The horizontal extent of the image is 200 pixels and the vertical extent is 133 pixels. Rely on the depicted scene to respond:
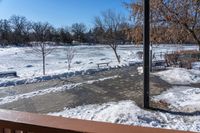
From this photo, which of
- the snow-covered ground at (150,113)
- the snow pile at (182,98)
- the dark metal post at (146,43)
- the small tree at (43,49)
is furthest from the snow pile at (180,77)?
the small tree at (43,49)

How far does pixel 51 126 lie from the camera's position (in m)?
1.34

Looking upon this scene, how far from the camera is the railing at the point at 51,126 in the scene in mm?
1252

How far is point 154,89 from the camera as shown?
1251cm

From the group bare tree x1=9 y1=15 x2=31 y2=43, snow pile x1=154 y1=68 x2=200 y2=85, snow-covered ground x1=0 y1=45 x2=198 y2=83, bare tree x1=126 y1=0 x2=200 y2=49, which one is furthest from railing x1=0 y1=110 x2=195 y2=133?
bare tree x1=9 y1=15 x2=31 y2=43

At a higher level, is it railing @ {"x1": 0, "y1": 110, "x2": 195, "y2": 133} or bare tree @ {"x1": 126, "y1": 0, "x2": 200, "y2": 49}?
bare tree @ {"x1": 126, "y1": 0, "x2": 200, "y2": 49}

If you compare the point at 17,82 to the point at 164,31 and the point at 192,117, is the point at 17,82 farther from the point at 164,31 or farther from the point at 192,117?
the point at 192,117

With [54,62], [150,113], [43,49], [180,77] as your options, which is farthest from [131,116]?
[54,62]

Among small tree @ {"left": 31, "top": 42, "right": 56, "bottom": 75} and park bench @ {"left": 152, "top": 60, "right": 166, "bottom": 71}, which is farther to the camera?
small tree @ {"left": 31, "top": 42, "right": 56, "bottom": 75}

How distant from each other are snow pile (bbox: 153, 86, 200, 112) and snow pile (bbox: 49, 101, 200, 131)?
0.97 metres

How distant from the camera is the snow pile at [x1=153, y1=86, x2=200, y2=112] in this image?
8977mm

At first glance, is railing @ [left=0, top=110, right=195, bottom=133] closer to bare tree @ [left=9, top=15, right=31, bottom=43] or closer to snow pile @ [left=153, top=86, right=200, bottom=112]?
snow pile @ [left=153, top=86, right=200, bottom=112]

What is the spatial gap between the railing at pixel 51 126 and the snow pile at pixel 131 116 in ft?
19.6

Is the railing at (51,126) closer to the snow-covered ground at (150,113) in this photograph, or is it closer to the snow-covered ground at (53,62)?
the snow-covered ground at (150,113)

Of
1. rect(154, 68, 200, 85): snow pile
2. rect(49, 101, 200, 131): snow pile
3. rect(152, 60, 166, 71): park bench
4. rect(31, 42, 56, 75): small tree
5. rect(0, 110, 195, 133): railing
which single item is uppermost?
rect(31, 42, 56, 75): small tree
